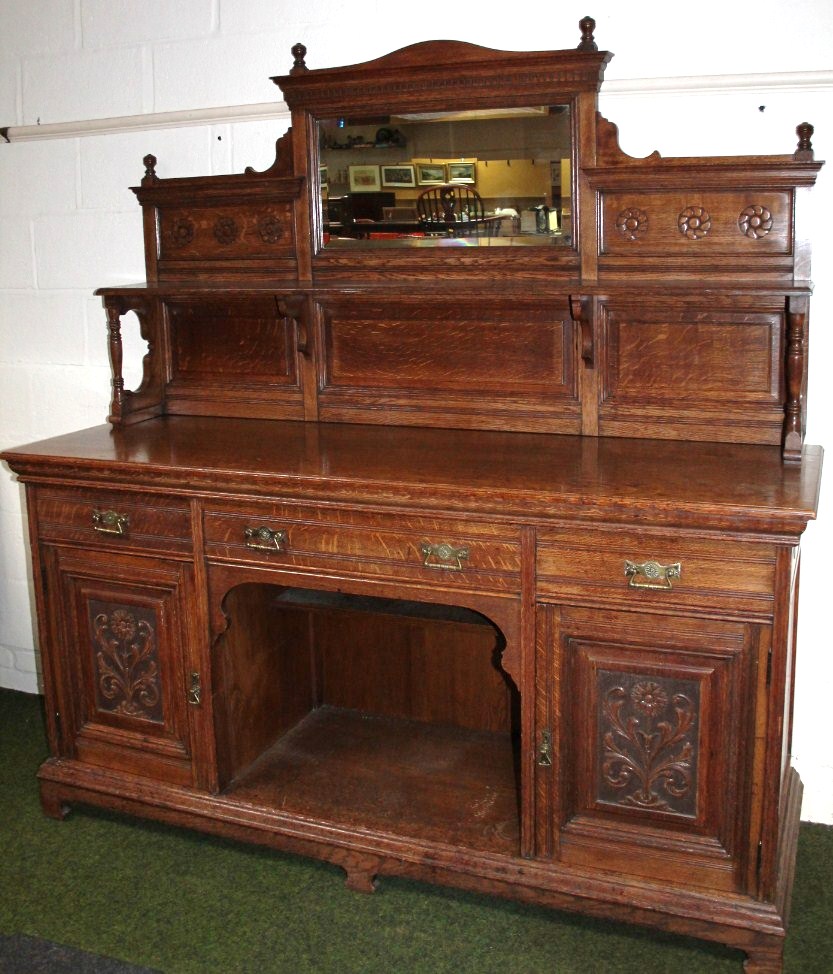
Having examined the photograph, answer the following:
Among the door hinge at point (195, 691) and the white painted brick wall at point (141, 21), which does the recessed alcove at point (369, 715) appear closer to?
the door hinge at point (195, 691)

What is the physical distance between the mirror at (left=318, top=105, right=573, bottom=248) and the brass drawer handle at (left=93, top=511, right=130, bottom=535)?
0.91 meters

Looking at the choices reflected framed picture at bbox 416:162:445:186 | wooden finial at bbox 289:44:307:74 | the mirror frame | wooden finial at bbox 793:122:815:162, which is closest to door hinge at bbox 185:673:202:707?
the mirror frame

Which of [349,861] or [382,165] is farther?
[382,165]

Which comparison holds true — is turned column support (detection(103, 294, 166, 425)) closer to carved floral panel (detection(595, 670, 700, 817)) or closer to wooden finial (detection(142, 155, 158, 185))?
wooden finial (detection(142, 155, 158, 185))

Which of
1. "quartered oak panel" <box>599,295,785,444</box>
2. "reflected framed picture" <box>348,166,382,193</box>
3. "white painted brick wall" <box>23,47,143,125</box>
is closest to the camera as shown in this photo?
"quartered oak panel" <box>599,295,785,444</box>

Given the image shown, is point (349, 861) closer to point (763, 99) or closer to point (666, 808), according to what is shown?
point (666, 808)

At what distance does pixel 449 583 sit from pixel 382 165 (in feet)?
3.72

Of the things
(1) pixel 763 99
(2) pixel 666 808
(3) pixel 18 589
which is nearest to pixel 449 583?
(2) pixel 666 808

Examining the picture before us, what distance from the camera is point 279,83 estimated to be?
282 centimetres

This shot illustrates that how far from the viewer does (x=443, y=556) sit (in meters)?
2.29

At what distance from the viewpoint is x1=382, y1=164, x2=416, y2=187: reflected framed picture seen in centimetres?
272

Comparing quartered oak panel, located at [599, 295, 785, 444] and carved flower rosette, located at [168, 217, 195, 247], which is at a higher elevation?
carved flower rosette, located at [168, 217, 195, 247]

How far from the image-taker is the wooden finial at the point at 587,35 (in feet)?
8.23

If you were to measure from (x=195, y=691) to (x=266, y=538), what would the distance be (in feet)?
1.55
